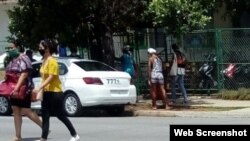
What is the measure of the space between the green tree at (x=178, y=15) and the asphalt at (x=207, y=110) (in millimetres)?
2245

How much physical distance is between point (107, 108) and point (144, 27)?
537 cm

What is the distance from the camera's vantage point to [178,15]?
1902 cm

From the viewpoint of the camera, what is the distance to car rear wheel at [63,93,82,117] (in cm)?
1758

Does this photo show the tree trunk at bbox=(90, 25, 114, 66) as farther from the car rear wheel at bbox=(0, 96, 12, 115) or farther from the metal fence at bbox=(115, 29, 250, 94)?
the car rear wheel at bbox=(0, 96, 12, 115)

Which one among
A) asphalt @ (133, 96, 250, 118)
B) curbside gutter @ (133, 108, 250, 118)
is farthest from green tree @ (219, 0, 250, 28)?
curbside gutter @ (133, 108, 250, 118)

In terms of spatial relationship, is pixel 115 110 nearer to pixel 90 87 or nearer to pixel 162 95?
pixel 162 95

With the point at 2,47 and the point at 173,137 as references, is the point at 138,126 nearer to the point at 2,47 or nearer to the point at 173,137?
the point at 173,137

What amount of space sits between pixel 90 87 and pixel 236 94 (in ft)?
20.0

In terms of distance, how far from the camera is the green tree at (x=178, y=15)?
18.9m

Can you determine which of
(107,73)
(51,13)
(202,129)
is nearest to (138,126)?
(107,73)

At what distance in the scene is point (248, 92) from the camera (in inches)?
843

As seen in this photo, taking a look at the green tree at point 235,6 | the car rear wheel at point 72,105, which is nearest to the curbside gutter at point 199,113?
the car rear wheel at point 72,105

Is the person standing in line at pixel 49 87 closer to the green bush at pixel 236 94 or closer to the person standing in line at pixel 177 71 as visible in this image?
the person standing in line at pixel 177 71

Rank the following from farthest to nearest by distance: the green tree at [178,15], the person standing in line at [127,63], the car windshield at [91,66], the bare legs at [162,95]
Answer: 1. the person standing in line at [127,63]
2. the bare legs at [162,95]
3. the green tree at [178,15]
4. the car windshield at [91,66]
